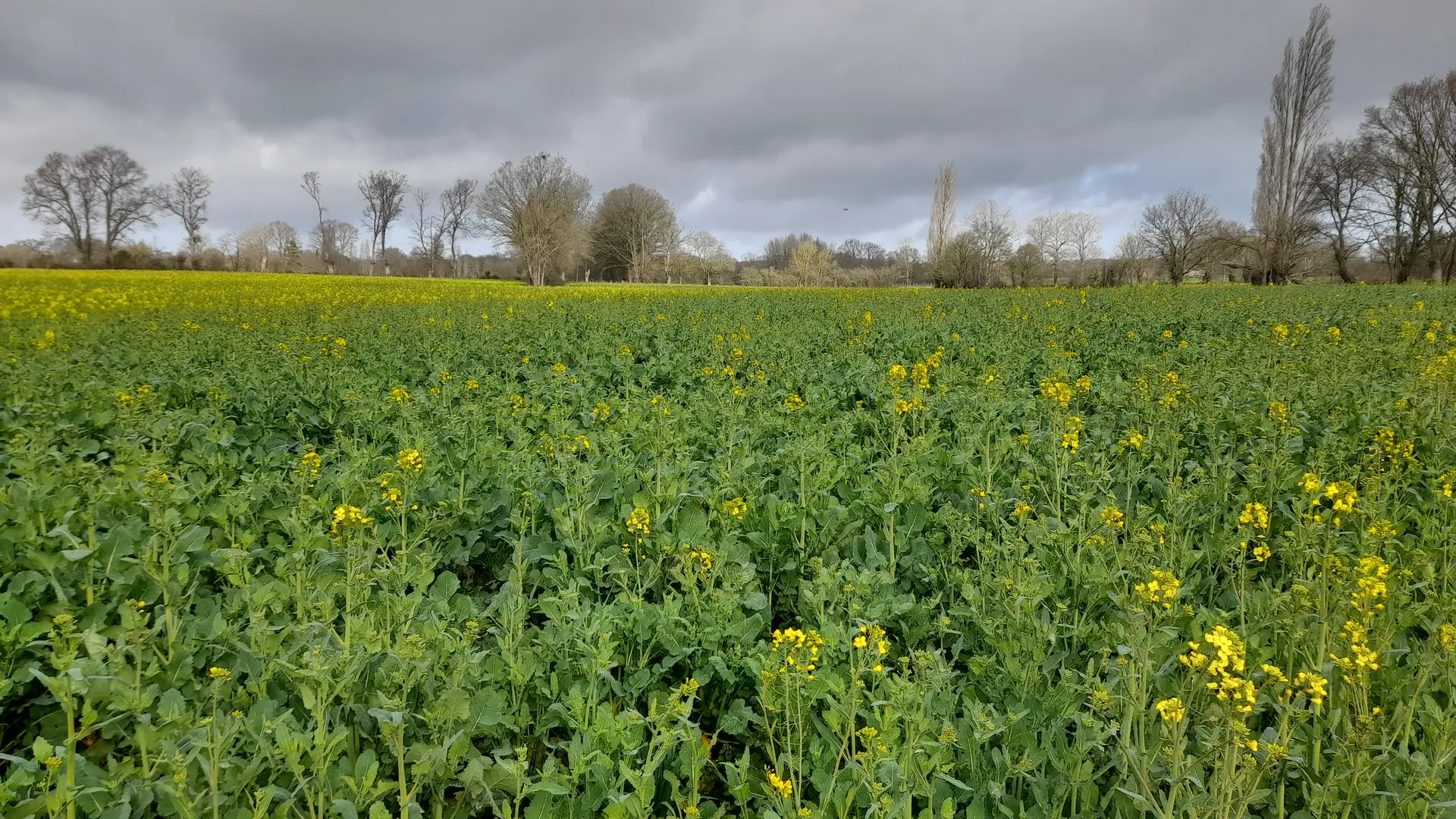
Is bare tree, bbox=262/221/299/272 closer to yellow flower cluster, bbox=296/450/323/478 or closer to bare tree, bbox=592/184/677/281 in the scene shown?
bare tree, bbox=592/184/677/281

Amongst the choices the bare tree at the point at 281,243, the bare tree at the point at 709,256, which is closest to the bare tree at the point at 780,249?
the bare tree at the point at 709,256

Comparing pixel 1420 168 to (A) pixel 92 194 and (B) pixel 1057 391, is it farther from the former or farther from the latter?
(A) pixel 92 194

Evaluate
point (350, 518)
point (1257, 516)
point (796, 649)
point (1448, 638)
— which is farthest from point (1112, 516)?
point (350, 518)

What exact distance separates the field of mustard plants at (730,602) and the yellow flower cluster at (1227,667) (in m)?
0.02

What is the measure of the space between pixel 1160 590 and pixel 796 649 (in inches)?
42.8

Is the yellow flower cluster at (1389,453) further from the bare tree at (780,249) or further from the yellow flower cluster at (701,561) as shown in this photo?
the bare tree at (780,249)

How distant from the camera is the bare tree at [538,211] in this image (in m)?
54.0

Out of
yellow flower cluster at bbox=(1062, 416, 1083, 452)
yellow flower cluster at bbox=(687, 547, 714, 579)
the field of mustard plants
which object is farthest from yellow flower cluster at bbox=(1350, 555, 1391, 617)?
yellow flower cluster at bbox=(687, 547, 714, 579)

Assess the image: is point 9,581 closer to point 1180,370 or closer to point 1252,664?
point 1252,664

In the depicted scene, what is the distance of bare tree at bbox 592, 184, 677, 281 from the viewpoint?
73.2m

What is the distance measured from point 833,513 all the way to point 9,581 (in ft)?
12.2

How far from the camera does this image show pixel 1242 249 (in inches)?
1684

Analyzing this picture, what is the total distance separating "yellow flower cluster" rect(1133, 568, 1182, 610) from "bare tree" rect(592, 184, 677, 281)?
243ft

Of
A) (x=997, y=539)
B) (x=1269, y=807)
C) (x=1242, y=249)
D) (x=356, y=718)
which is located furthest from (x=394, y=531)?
(x=1242, y=249)
